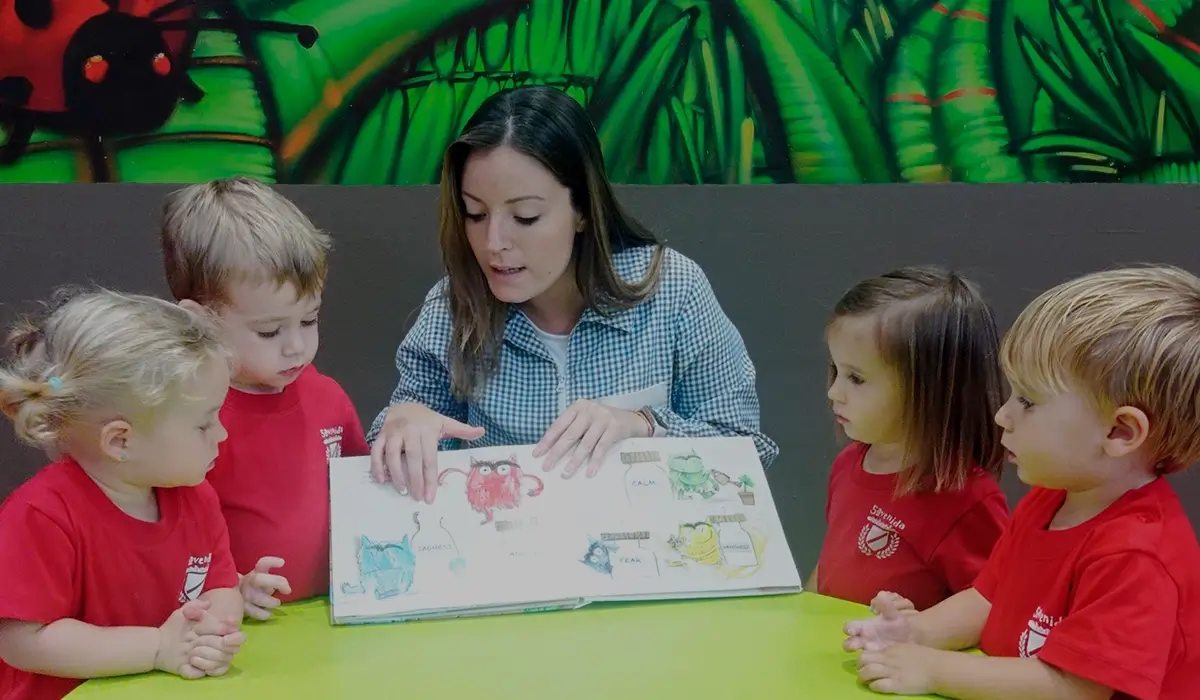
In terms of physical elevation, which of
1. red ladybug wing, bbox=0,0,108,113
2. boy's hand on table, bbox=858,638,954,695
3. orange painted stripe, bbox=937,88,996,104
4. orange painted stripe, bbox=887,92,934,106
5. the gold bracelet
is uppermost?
red ladybug wing, bbox=0,0,108,113

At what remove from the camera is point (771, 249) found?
2.50 m

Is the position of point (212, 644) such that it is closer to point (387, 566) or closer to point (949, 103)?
point (387, 566)

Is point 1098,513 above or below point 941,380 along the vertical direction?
below

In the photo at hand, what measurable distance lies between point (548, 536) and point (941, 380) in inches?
25.7

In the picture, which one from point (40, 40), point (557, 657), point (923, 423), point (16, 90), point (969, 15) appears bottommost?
point (557, 657)

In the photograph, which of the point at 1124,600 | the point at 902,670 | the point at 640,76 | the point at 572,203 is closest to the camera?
the point at 1124,600

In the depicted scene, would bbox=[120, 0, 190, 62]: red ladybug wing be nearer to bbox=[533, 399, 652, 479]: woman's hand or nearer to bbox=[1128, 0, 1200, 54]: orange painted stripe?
bbox=[533, 399, 652, 479]: woman's hand

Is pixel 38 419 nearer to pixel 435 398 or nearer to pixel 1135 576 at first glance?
pixel 435 398

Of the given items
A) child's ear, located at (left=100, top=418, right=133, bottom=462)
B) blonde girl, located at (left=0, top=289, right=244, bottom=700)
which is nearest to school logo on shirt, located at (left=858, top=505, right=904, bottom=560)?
blonde girl, located at (left=0, top=289, right=244, bottom=700)

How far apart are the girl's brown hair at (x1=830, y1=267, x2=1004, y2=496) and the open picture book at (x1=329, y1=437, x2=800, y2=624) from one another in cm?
26

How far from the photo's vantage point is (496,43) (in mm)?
2361

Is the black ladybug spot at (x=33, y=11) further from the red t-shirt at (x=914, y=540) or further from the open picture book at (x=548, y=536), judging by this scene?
the red t-shirt at (x=914, y=540)

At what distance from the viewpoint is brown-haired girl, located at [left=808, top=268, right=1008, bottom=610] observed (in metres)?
1.62

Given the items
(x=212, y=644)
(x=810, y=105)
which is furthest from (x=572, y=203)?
(x=212, y=644)
